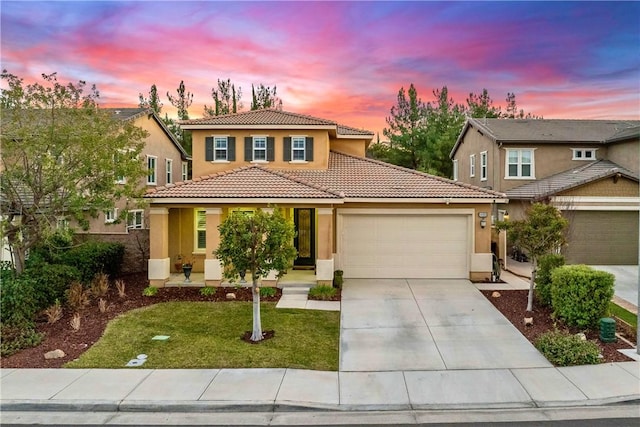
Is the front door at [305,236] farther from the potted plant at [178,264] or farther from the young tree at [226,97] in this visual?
the young tree at [226,97]

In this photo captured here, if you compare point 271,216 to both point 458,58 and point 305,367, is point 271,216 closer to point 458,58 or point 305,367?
point 305,367

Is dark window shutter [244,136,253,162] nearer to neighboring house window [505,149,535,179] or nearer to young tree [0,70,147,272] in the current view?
young tree [0,70,147,272]

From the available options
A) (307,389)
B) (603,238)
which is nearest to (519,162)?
(603,238)

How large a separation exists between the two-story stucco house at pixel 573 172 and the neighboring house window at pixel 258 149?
33.0 feet

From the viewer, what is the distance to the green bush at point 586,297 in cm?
943

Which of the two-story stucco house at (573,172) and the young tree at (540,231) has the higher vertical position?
the two-story stucco house at (573,172)

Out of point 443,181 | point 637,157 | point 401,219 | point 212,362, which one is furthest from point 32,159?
point 637,157

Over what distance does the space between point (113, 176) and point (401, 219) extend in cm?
929

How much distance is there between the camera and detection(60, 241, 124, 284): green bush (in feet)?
42.4

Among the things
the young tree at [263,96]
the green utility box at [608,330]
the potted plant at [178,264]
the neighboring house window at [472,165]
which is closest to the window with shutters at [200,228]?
the potted plant at [178,264]

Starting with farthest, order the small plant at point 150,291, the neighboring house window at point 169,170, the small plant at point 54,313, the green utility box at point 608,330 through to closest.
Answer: the neighboring house window at point 169,170, the small plant at point 150,291, the small plant at point 54,313, the green utility box at point 608,330

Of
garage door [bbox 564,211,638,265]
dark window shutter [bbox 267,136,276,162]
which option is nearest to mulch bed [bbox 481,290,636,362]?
garage door [bbox 564,211,638,265]

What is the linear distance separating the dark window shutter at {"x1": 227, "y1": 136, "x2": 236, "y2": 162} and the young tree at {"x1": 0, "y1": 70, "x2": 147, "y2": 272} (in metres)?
5.81

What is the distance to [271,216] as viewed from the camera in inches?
372
